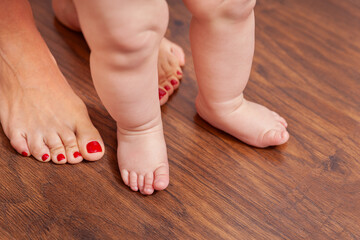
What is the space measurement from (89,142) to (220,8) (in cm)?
39

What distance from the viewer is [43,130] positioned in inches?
37.7

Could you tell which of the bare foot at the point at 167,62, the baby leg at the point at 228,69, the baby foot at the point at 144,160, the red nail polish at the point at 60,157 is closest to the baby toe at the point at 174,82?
the bare foot at the point at 167,62

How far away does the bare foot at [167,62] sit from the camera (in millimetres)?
1097

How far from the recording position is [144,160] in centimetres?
91

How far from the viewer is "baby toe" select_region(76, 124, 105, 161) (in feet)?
3.11

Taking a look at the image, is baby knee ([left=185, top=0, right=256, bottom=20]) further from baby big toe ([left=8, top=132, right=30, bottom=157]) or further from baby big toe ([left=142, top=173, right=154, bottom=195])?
baby big toe ([left=8, top=132, right=30, bottom=157])

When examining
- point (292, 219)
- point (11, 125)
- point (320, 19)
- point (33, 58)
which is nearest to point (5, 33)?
point (33, 58)

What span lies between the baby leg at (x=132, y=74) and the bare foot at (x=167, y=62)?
7.2 inches

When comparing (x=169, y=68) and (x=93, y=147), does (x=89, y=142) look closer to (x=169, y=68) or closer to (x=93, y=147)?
(x=93, y=147)

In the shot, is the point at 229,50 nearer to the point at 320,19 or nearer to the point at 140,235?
the point at 140,235

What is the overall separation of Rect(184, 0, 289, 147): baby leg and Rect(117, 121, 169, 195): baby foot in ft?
0.46

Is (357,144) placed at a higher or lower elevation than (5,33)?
lower

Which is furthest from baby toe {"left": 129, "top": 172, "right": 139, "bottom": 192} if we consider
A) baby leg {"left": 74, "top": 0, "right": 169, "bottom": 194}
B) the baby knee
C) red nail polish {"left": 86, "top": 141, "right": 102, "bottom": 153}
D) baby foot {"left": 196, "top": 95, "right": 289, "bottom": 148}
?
the baby knee

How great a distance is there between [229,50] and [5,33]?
0.51 meters
